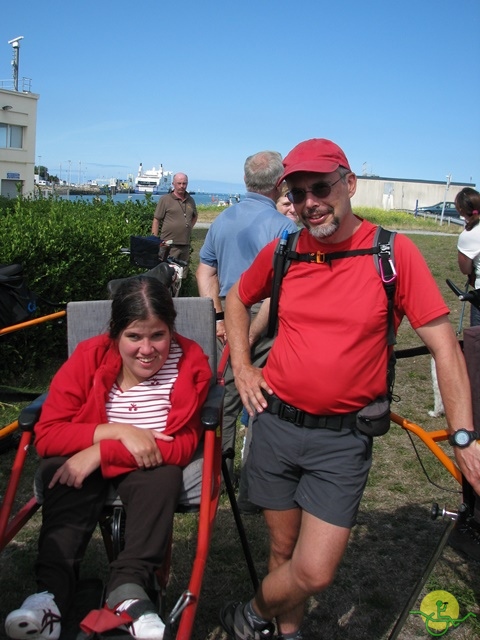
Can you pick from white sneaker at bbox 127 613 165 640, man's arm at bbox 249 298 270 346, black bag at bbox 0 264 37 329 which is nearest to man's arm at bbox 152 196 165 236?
black bag at bbox 0 264 37 329

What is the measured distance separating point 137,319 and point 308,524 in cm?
102

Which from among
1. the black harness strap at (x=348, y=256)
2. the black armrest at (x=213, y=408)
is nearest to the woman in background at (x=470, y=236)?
the black armrest at (x=213, y=408)

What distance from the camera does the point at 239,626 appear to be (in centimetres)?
282

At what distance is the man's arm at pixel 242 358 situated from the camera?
8.75 ft

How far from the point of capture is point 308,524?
2.47m

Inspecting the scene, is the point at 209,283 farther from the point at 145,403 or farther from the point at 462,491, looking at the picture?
the point at 462,491

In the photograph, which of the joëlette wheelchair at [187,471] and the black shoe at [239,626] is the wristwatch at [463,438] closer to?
the joëlette wheelchair at [187,471]

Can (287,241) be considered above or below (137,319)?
above

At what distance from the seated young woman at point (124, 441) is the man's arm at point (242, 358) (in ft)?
0.53

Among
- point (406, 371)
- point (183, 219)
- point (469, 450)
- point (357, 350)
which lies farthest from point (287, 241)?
point (183, 219)

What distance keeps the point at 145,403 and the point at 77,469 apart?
1.30ft

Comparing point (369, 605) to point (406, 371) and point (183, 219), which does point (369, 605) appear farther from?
point (183, 219)

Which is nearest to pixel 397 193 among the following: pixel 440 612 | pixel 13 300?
pixel 13 300

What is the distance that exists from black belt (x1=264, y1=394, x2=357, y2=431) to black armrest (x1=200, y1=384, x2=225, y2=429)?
1.00 ft
